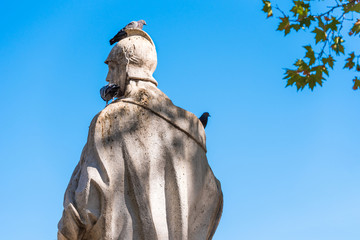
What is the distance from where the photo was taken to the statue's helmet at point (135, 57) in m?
5.88

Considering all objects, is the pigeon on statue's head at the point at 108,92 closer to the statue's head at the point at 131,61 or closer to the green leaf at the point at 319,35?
the statue's head at the point at 131,61

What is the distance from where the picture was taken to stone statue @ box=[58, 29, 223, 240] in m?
5.04

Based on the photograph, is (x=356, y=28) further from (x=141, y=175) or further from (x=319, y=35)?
(x=141, y=175)

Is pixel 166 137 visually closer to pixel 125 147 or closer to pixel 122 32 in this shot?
pixel 125 147

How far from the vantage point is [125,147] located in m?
5.29

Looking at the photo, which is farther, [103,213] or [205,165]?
[205,165]

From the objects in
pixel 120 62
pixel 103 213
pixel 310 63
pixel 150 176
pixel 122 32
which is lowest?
pixel 103 213

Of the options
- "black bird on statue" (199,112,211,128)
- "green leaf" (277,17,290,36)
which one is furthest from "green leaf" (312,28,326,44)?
"black bird on statue" (199,112,211,128)

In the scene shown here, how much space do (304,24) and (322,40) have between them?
0.33 metres

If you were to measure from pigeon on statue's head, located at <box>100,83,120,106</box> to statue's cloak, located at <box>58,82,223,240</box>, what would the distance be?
0.17 meters

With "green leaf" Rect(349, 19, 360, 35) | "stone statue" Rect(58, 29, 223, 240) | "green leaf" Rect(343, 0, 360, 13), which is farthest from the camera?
"green leaf" Rect(349, 19, 360, 35)

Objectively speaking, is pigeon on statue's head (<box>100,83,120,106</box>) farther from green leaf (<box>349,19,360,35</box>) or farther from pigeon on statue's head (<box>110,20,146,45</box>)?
green leaf (<box>349,19,360,35</box>)

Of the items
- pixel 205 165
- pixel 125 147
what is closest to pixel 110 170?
pixel 125 147

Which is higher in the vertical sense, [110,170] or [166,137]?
[166,137]
